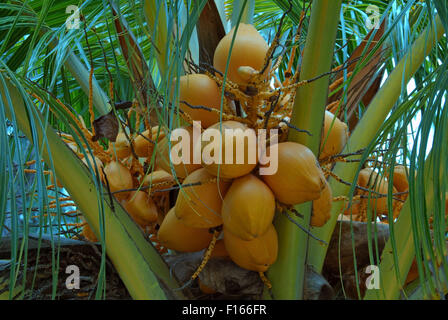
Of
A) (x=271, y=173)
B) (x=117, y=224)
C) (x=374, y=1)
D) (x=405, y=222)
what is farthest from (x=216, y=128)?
(x=374, y=1)

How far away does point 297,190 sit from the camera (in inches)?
29.9

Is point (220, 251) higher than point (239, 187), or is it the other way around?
point (239, 187)

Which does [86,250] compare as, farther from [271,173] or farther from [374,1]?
[374,1]

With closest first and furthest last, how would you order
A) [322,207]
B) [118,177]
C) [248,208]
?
[248,208], [322,207], [118,177]

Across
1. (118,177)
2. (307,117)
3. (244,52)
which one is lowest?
(118,177)

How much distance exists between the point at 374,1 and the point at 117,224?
120 cm

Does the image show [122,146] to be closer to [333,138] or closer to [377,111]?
[333,138]

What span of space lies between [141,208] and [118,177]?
0.07 metres

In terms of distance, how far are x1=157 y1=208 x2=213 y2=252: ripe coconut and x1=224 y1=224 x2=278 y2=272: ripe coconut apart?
0.07 meters

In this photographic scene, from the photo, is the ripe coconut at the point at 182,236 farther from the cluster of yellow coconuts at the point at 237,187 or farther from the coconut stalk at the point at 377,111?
the coconut stalk at the point at 377,111

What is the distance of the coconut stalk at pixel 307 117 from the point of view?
0.79 m

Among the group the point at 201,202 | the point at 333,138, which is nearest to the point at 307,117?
the point at 333,138

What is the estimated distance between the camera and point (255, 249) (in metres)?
0.78

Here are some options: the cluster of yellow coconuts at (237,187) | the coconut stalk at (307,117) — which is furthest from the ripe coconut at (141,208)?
the coconut stalk at (307,117)
